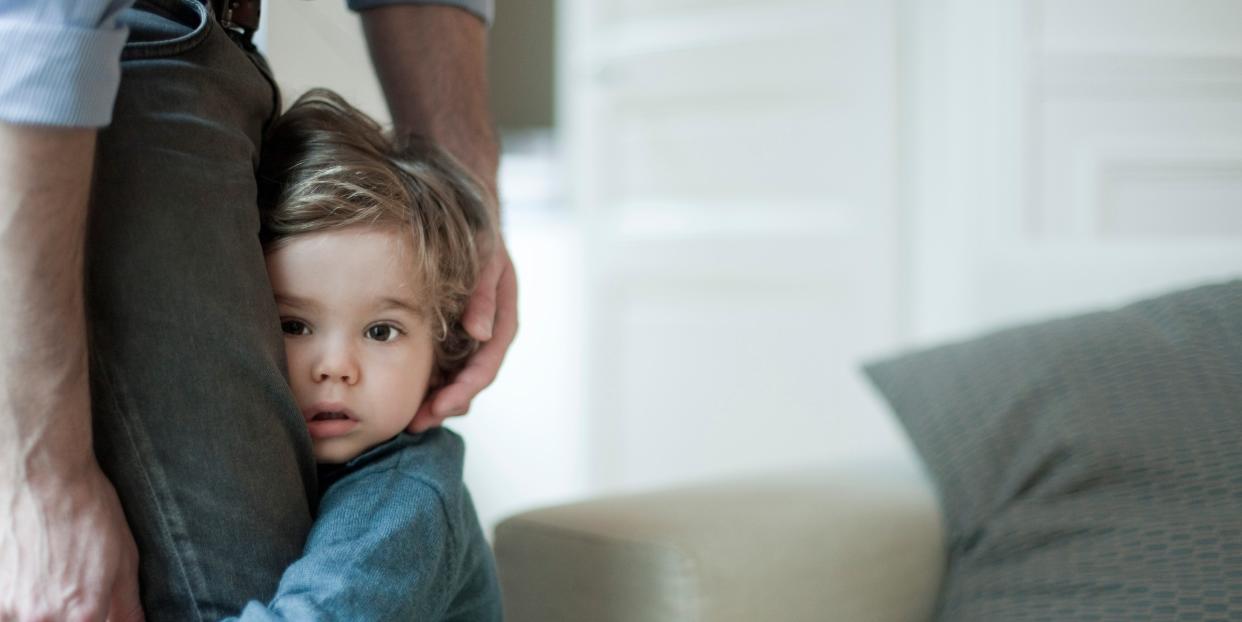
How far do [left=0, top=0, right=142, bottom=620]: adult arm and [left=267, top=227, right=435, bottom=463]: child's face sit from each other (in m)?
0.17

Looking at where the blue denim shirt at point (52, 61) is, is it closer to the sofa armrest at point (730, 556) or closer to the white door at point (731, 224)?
the sofa armrest at point (730, 556)

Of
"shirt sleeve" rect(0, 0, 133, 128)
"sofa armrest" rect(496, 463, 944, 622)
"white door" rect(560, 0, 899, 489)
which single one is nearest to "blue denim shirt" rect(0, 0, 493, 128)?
"shirt sleeve" rect(0, 0, 133, 128)

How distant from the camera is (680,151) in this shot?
8.75 feet

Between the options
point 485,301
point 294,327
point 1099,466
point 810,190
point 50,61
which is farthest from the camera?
point 810,190

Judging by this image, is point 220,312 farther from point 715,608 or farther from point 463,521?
point 715,608

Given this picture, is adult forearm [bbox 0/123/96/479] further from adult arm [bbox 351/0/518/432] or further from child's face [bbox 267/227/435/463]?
adult arm [bbox 351/0/518/432]

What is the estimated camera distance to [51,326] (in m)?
0.62

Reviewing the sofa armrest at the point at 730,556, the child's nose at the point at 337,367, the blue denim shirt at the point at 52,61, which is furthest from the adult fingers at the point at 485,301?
the blue denim shirt at the point at 52,61

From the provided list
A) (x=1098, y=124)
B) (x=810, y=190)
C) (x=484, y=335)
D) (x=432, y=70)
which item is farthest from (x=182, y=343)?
(x=810, y=190)

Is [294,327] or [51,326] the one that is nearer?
[51,326]

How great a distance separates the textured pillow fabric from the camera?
104 centimetres

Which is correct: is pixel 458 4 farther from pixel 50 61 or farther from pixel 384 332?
pixel 50 61

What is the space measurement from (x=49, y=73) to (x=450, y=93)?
16.6 inches

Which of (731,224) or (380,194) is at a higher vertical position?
(380,194)
